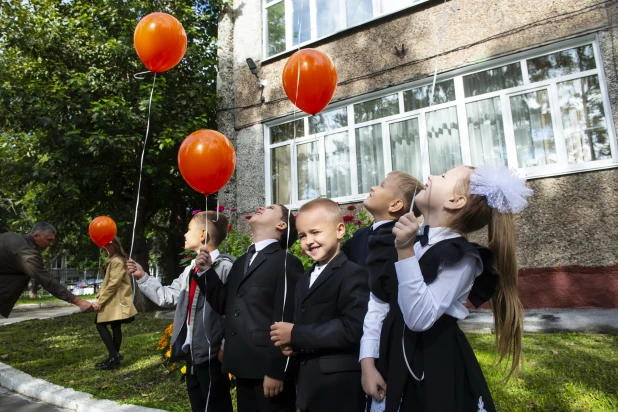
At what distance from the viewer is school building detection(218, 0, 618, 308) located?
6188 millimetres

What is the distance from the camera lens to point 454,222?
184 cm

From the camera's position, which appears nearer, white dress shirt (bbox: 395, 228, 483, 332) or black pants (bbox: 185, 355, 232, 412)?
white dress shirt (bbox: 395, 228, 483, 332)

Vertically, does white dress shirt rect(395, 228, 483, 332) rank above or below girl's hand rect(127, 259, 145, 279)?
below

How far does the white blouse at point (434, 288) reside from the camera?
157 centimetres

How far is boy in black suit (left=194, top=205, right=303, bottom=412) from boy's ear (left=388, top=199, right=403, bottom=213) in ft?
2.51

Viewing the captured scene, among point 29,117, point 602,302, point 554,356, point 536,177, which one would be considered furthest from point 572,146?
point 29,117

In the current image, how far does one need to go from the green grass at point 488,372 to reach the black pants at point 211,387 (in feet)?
2.76

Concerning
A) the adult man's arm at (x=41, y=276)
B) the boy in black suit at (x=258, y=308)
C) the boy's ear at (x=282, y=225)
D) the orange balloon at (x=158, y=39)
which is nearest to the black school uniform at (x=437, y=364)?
the boy in black suit at (x=258, y=308)

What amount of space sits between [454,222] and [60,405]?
419cm

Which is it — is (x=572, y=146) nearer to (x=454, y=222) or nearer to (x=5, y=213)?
(x=454, y=222)

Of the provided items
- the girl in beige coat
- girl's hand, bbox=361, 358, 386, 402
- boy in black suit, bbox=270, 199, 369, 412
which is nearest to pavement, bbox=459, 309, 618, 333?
boy in black suit, bbox=270, 199, 369, 412

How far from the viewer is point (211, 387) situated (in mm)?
2988

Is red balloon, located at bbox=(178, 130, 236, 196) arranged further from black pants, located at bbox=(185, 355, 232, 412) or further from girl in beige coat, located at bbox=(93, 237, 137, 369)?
girl in beige coat, located at bbox=(93, 237, 137, 369)

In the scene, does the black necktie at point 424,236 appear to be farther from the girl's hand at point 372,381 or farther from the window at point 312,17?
the window at point 312,17
